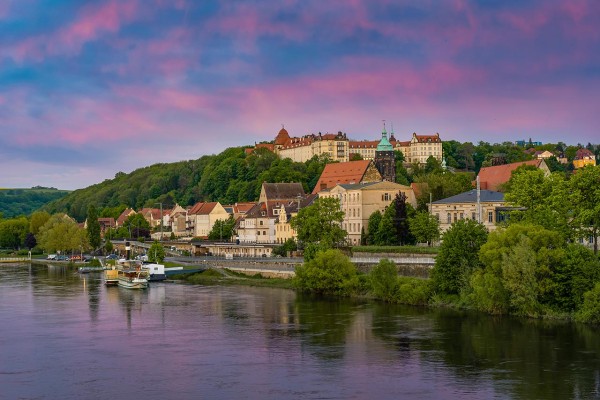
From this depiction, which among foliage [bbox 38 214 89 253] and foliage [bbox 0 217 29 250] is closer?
foliage [bbox 38 214 89 253]

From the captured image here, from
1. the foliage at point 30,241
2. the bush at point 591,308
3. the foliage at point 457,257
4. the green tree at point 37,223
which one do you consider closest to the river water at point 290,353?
the bush at point 591,308

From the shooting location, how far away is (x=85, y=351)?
133ft

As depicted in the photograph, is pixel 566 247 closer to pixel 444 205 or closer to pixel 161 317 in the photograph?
pixel 161 317

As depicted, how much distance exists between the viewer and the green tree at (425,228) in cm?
7256

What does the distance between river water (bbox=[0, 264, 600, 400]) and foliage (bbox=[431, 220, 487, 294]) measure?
2204mm

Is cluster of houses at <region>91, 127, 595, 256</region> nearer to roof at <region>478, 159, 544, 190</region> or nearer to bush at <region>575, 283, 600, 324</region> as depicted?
roof at <region>478, 159, 544, 190</region>

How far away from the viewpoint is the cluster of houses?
76.2 meters

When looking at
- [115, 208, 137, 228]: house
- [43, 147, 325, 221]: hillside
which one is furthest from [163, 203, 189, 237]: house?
[43, 147, 325, 221]: hillside

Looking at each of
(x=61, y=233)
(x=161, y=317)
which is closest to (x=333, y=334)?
(x=161, y=317)

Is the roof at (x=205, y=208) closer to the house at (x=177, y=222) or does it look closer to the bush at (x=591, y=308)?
the house at (x=177, y=222)

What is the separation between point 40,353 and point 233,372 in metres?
9.88

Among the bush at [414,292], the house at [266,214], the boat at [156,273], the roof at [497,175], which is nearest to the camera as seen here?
the bush at [414,292]

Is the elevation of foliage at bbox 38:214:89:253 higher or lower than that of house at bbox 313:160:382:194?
lower

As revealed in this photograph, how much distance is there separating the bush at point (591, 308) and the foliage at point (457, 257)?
8298mm
